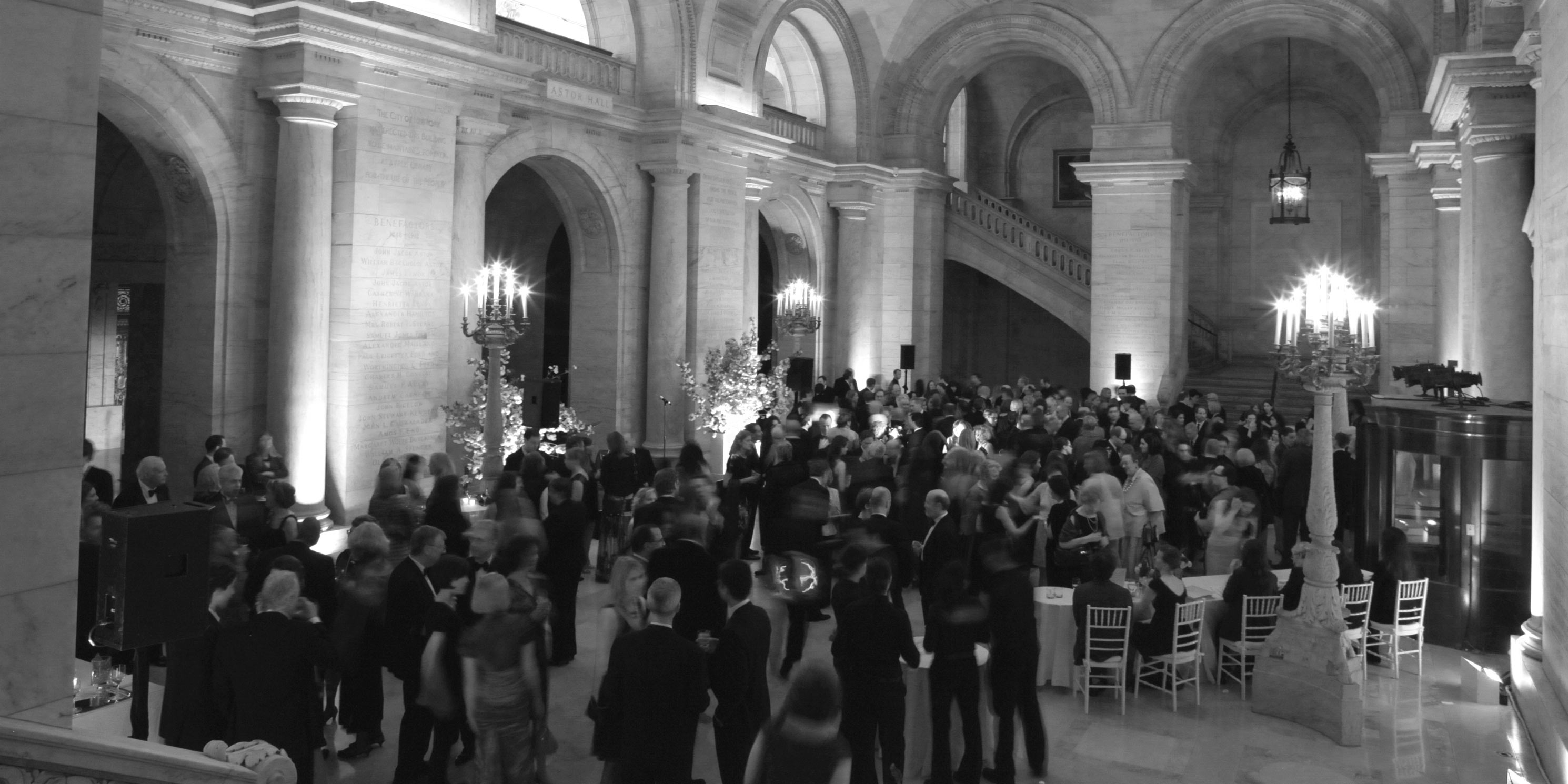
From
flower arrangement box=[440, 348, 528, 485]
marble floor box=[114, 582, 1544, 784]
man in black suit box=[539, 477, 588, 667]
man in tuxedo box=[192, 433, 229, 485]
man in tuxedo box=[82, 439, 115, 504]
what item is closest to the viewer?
marble floor box=[114, 582, 1544, 784]

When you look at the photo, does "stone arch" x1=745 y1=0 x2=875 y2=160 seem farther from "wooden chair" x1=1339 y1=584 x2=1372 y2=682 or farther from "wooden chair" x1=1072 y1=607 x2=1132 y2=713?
"wooden chair" x1=1072 y1=607 x2=1132 y2=713

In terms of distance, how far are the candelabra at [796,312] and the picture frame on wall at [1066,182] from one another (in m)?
10.6

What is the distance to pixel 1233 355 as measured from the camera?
82.3 feet

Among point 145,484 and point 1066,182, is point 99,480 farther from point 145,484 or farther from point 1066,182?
point 1066,182

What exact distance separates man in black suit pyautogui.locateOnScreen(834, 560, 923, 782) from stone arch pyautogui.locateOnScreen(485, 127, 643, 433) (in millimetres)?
10561

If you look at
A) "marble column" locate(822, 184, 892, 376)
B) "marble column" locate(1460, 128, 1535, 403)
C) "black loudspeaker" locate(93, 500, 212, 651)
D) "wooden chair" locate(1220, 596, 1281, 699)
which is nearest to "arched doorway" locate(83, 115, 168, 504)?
"black loudspeaker" locate(93, 500, 212, 651)

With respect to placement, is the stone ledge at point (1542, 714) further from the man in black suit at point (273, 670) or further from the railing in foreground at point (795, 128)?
the railing in foreground at point (795, 128)

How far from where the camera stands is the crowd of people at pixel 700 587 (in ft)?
15.8

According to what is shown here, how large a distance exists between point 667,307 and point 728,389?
4.87ft

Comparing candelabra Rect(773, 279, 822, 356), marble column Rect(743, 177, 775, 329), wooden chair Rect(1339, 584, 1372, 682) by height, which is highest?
marble column Rect(743, 177, 775, 329)

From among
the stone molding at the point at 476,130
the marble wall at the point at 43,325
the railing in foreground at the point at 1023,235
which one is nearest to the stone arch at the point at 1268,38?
the railing in foreground at the point at 1023,235

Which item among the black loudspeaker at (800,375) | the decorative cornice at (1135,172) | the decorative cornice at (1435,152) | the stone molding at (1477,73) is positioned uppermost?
the decorative cornice at (1135,172)

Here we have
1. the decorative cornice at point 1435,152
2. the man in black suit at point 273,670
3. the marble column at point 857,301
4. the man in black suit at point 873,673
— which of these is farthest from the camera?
the marble column at point 857,301

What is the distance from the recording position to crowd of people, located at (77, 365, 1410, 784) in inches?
190
